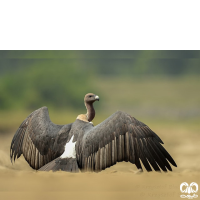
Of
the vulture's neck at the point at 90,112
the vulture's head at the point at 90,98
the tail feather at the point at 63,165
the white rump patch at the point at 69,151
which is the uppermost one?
the vulture's head at the point at 90,98

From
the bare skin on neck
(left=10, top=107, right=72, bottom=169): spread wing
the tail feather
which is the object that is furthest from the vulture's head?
the tail feather

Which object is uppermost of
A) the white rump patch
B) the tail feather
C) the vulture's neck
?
the vulture's neck

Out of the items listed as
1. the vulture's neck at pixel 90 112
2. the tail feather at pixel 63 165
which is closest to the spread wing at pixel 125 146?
the tail feather at pixel 63 165

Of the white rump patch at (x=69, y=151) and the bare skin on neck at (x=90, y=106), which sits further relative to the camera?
the bare skin on neck at (x=90, y=106)

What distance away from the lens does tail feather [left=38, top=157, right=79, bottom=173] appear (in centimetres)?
667

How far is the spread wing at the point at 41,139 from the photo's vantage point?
716cm

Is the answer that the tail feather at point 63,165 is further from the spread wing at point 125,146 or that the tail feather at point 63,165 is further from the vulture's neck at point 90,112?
the vulture's neck at point 90,112

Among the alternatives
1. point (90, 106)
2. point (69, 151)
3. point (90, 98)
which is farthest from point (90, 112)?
point (69, 151)

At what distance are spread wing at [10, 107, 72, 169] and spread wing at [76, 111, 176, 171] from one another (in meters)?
0.75

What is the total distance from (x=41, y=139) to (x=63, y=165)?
81 centimetres

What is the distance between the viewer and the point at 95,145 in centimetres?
666

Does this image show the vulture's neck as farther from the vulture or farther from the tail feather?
the tail feather

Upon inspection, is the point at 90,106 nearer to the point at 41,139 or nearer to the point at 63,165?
the point at 41,139

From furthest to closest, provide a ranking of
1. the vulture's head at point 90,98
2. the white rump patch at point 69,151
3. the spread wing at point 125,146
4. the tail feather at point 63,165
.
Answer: the vulture's head at point 90,98
the white rump patch at point 69,151
the tail feather at point 63,165
the spread wing at point 125,146
